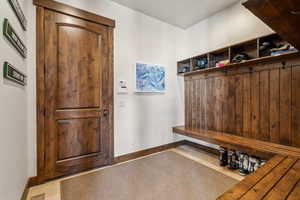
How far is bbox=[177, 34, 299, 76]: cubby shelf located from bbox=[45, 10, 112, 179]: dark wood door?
1.85 meters

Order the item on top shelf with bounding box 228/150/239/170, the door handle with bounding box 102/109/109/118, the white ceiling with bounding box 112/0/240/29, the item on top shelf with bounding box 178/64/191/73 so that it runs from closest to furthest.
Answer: the item on top shelf with bounding box 228/150/239/170
the door handle with bounding box 102/109/109/118
the white ceiling with bounding box 112/0/240/29
the item on top shelf with bounding box 178/64/191/73

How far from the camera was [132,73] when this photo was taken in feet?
9.38

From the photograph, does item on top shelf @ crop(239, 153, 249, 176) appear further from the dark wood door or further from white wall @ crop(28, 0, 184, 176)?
the dark wood door

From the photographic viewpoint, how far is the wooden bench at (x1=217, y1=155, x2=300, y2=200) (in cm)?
101

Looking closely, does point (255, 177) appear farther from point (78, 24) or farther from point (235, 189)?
point (78, 24)

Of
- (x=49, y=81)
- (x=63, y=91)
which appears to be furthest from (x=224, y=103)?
(x=49, y=81)

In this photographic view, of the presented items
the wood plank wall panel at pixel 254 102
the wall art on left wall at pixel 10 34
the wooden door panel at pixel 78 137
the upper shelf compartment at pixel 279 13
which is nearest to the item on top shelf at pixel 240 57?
the wood plank wall panel at pixel 254 102

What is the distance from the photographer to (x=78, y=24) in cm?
230

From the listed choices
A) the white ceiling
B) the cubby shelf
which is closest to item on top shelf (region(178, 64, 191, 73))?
the cubby shelf

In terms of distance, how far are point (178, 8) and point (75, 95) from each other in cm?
251

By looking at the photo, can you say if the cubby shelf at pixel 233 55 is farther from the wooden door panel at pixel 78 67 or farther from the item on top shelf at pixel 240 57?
the wooden door panel at pixel 78 67

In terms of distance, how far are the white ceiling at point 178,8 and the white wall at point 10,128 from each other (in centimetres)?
197

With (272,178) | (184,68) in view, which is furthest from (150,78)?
(272,178)

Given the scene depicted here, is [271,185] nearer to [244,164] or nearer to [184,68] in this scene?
[244,164]
